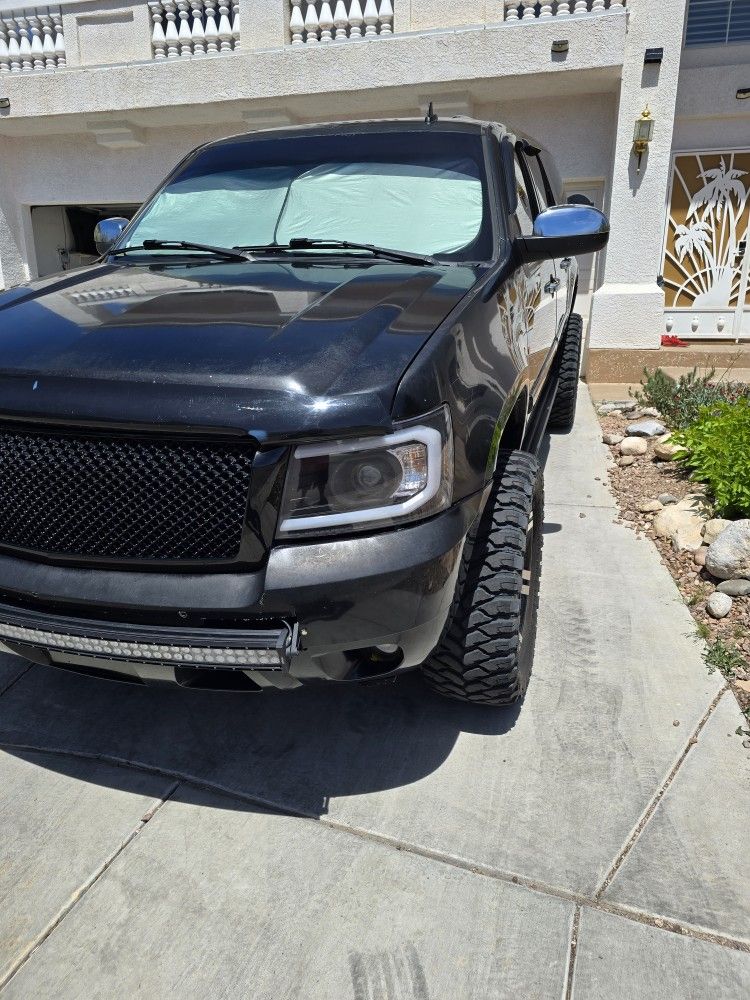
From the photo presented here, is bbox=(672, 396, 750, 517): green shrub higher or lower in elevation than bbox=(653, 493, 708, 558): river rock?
higher

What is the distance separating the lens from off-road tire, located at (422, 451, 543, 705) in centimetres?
242

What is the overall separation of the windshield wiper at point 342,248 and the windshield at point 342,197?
72 millimetres

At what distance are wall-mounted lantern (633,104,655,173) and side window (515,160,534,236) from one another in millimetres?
4630

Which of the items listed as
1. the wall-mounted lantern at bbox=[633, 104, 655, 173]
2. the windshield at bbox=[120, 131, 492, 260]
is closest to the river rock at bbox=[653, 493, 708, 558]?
the windshield at bbox=[120, 131, 492, 260]

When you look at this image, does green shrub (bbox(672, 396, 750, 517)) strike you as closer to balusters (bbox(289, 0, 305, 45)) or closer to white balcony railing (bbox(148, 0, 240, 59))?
balusters (bbox(289, 0, 305, 45))

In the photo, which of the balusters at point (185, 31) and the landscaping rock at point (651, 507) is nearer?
the landscaping rock at point (651, 507)

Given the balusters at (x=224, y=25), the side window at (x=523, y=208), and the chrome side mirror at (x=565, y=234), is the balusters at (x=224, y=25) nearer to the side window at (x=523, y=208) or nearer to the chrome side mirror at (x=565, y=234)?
the side window at (x=523, y=208)

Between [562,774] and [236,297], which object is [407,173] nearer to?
[236,297]

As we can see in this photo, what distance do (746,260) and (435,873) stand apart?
8.78 metres

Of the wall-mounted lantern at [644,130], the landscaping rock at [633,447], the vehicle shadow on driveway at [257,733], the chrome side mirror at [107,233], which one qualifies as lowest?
the landscaping rock at [633,447]

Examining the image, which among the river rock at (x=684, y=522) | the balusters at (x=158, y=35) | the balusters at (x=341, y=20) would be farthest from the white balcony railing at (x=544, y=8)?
the river rock at (x=684, y=522)

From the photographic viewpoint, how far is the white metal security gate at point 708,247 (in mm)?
8680

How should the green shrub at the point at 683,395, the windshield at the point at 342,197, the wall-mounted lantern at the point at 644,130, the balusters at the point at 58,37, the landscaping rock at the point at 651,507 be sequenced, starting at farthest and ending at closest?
the balusters at the point at 58,37, the wall-mounted lantern at the point at 644,130, the green shrub at the point at 683,395, the landscaping rock at the point at 651,507, the windshield at the point at 342,197

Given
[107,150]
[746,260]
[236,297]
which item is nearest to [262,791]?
[236,297]
